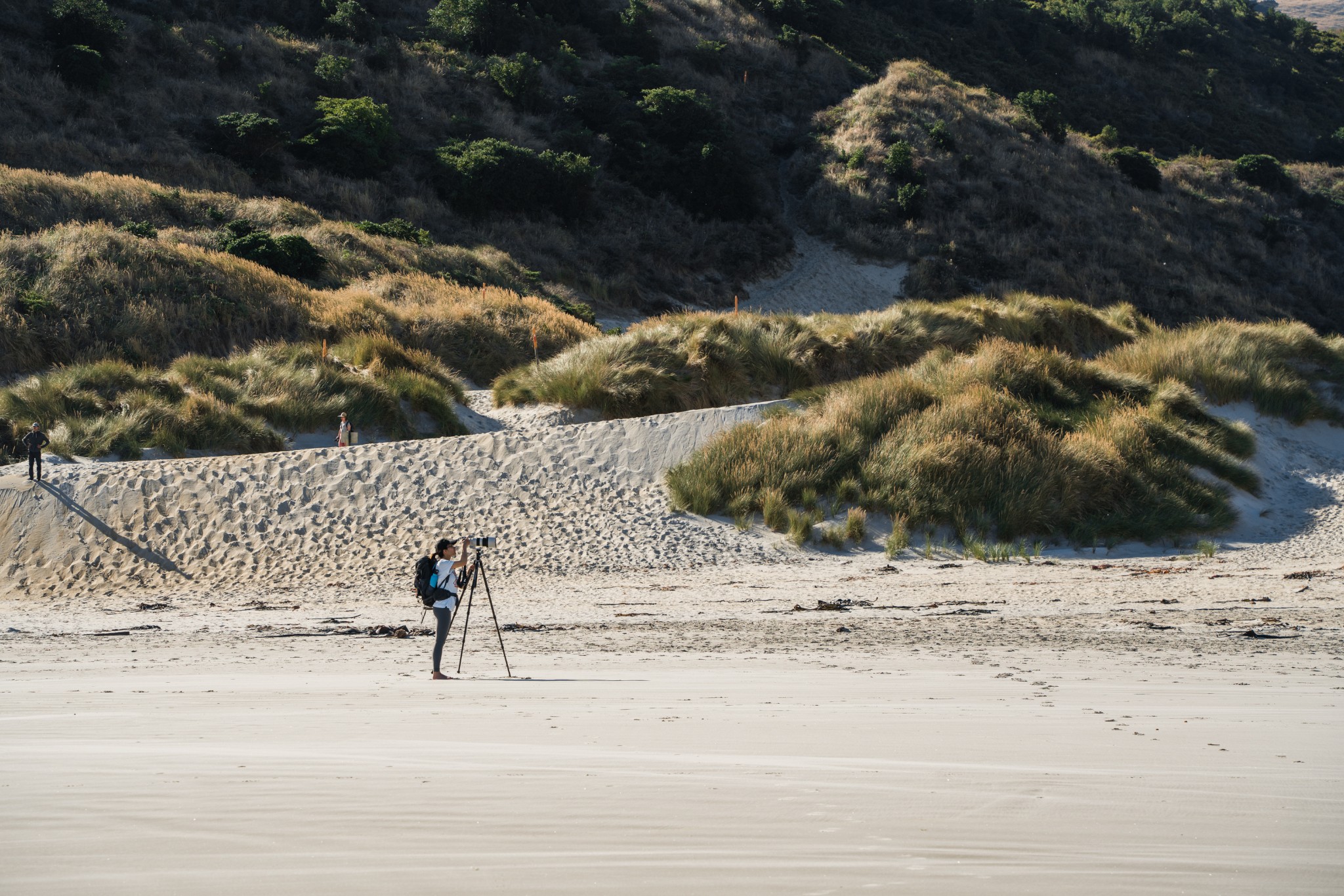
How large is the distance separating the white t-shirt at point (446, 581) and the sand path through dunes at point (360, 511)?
5138mm

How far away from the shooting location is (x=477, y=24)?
49156 millimetres

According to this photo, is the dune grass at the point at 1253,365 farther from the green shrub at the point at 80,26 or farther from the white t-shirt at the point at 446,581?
the green shrub at the point at 80,26

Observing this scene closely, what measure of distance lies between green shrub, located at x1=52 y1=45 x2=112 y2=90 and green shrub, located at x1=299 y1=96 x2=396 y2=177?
293 inches

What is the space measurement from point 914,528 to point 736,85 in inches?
1754

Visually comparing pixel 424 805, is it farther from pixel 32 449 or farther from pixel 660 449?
pixel 32 449

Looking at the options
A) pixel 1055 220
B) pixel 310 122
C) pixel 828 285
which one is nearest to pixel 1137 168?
pixel 1055 220

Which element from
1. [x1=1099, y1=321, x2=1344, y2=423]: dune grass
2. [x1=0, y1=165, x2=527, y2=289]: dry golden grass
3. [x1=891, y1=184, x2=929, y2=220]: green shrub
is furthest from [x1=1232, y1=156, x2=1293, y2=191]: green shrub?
[x1=0, y1=165, x2=527, y2=289]: dry golden grass

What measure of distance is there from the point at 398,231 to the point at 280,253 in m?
6.74

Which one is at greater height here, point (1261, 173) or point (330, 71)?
point (1261, 173)

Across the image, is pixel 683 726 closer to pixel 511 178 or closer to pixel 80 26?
pixel 511 178

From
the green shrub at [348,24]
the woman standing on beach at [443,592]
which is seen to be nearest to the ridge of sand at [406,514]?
the woman standing on beach at [443,592]

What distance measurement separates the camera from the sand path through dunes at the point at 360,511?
485 inches

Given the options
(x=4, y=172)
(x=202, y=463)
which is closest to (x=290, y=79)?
(x=4, y=172)

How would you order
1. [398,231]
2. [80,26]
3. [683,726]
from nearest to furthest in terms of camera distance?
[683,726] → [398,231] → [80,26]
